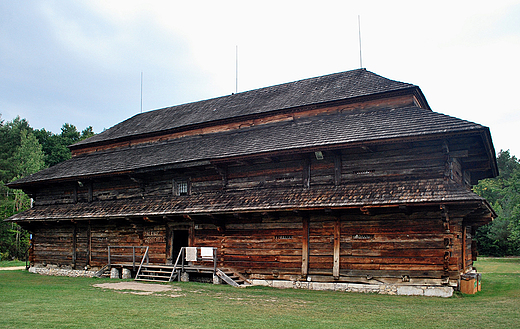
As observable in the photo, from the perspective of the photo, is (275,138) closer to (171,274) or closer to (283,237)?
(283,237)

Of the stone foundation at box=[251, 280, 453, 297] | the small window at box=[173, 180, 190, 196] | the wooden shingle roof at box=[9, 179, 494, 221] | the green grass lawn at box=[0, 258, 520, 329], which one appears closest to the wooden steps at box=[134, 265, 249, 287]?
the stone foundation at box=[251, 280, 453, 297]

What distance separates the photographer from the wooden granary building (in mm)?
13672

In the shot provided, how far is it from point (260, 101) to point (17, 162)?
1556 inches

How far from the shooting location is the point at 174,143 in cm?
2214

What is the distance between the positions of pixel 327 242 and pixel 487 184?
2395 inches

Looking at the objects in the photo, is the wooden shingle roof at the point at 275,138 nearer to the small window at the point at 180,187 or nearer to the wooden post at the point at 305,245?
the small window at the point at 180,187

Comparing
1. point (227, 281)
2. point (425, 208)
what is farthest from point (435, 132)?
point (227, 281)

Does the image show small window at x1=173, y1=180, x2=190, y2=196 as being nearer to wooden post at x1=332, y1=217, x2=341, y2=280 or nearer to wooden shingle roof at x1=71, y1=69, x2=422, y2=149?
wooden shingle roof at x1=71, y1=69, x2=422, y2=149

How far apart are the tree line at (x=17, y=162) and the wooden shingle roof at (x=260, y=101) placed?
22.9 meters

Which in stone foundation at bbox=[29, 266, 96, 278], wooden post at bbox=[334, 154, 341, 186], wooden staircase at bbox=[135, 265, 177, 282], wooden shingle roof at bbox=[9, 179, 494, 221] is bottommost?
stone foundation at bbox=[29, 266, 96, 278]

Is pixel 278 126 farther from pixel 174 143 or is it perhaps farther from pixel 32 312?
pixel 32 312

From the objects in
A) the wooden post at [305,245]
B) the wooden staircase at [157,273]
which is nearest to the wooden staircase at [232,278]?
the wooden staircase at [157,273]

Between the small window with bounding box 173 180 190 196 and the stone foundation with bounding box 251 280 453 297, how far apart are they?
5.43 m

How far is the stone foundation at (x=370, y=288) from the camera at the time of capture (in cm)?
1319
